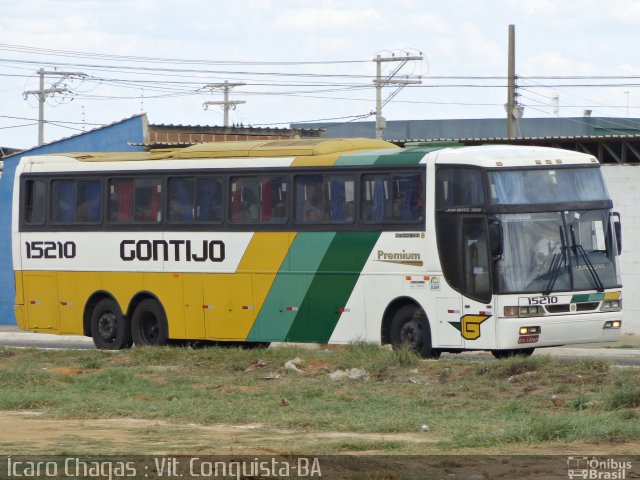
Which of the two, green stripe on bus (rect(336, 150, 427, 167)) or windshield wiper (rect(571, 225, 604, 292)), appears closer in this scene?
windshield wiper (rect(571, 225, 604, 292))

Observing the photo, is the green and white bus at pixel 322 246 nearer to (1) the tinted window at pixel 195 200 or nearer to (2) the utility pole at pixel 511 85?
(1) the tinted window at pixel 195 200

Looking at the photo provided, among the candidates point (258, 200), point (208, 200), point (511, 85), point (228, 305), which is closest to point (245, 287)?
point (228, 305)

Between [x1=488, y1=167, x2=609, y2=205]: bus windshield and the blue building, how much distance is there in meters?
18.5

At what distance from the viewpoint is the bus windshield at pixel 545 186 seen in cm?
2069

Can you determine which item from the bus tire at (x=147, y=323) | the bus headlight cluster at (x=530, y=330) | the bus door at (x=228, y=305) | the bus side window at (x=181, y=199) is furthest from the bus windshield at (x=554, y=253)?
the bus tire at (x=147, y=323)

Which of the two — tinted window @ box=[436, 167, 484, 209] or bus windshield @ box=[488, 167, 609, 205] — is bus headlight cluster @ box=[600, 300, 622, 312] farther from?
tinted window @ box=[436, 167, 484, 209]

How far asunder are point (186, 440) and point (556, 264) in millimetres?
9101

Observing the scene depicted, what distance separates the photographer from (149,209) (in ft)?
81.4

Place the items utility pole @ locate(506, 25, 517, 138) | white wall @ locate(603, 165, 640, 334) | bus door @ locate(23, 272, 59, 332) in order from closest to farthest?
1. bus door @ locate(23, 272, 59, 332)
2. white wall @ locate(603, 165, 640, 334)
3. utility pole @ locate(506, 25, 517, 138)

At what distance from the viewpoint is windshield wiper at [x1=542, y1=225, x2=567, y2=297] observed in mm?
20469

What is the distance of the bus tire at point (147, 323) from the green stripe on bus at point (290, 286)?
7.38 ft

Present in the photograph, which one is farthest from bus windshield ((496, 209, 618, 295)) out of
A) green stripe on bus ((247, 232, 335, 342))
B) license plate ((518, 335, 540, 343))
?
green stripe on bus ((247, 232, 335, 342))

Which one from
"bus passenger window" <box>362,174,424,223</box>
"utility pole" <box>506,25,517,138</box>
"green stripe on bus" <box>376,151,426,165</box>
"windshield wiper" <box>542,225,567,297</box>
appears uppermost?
"utility pole" <box>506,25,517,138</box>

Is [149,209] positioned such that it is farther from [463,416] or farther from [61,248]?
[463,416]
